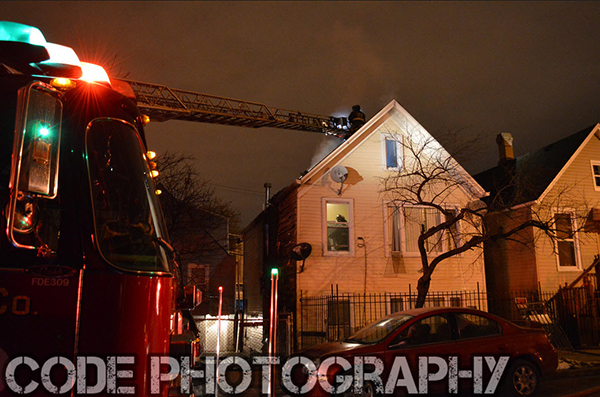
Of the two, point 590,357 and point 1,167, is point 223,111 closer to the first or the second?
point 590,357

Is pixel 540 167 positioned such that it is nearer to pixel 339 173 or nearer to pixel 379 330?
pixel 339 173

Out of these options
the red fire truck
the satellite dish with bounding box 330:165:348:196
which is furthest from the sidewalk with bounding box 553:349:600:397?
the red fire truck

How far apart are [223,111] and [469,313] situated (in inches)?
982

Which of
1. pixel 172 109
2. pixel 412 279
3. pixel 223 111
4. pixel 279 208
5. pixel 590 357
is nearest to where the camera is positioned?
pixel 590 357

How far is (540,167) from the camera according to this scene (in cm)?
1861

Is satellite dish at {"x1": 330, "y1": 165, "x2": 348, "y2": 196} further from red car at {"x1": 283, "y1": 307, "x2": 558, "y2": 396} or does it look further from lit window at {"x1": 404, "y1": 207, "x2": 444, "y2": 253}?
red car at {"x1": 283, "y1": 307, "x2": 558, "y2": 396}

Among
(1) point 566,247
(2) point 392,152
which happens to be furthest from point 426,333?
(1) point 566,247

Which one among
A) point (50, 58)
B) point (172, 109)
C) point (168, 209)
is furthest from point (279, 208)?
point (50, 58)

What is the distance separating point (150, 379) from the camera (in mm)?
3086

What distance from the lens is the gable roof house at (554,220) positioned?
667 inches
